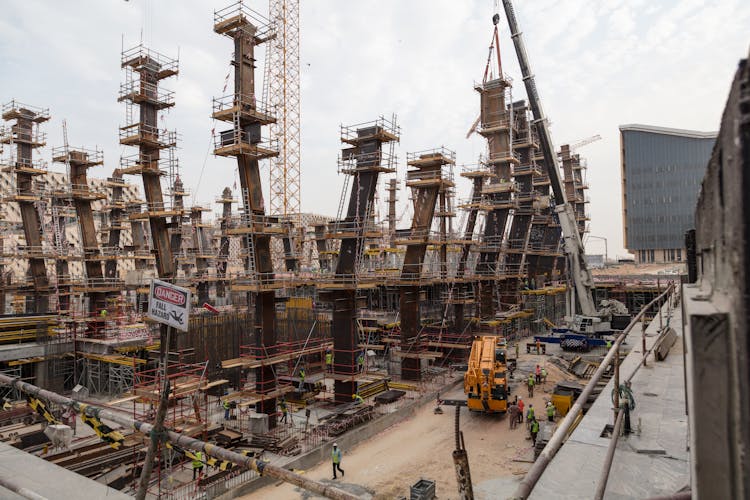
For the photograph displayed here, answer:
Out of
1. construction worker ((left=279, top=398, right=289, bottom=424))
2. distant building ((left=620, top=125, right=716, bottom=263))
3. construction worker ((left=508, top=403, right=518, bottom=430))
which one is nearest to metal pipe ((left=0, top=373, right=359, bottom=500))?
construction worker ((left=279, top=398, right=289, bottom=424))

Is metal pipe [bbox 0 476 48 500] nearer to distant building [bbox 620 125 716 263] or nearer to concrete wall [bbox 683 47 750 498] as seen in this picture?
concrete wall [bbox 683 47 750 498]

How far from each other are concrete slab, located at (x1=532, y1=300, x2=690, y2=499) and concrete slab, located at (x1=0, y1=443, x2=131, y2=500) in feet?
19.2

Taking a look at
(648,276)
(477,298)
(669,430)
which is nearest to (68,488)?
(669,430)

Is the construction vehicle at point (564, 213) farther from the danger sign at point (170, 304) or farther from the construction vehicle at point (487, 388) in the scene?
the danger sign at point (170, 304)

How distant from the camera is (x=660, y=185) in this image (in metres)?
74.5

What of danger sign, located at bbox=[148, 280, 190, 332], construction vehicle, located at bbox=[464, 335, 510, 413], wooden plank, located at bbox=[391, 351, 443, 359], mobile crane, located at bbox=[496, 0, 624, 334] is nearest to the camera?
danger sign, located at bbox=[148, 280, 190, 332]

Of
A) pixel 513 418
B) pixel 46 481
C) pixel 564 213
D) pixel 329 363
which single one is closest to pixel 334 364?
pixel 329 363

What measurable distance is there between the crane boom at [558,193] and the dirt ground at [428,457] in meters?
14.3

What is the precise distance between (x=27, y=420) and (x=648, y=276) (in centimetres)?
7032

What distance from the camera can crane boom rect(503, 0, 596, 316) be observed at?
31.8m

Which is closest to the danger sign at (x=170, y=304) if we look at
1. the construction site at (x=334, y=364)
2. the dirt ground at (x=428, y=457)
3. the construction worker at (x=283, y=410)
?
the construction site at (x=334, y=364)

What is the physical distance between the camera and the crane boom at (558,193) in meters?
31.8

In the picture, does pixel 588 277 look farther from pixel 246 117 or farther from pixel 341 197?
pixel 246 117

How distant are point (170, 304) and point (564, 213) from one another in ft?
101
